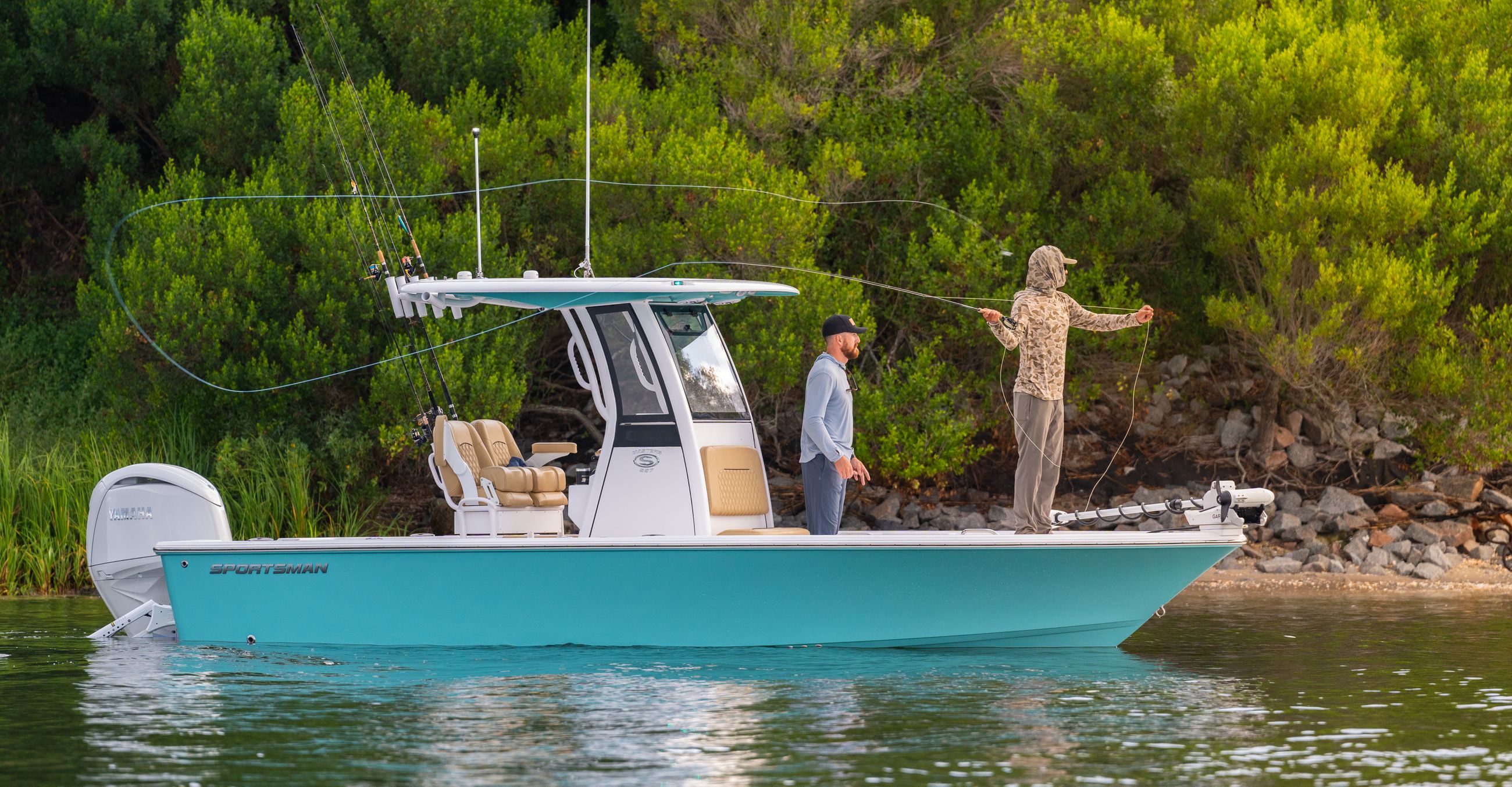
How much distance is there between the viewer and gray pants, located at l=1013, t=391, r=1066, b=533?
9.32m

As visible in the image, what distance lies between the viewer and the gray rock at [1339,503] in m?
15.5

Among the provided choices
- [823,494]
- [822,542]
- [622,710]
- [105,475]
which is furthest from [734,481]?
[105,475]

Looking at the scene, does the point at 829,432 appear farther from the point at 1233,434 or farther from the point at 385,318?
the point at 1233,434

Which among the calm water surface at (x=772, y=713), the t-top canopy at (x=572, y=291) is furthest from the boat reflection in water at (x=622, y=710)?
the t-top canopy at (x=572, y=291)

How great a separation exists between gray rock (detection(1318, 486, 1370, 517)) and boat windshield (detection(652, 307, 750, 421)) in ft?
24.8

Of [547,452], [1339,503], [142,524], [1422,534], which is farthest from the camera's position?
[1339,503]

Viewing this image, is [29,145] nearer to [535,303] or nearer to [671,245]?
[671,245]

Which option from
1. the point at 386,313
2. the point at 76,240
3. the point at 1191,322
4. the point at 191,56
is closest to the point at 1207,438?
the point at 1191,322

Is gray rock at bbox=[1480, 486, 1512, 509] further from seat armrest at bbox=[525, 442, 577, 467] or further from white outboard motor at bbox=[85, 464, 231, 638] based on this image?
white outboard motor at bbox=[85, 464, 231, 638]

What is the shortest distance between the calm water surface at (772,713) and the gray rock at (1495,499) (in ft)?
18.4

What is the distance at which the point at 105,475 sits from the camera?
520 inches

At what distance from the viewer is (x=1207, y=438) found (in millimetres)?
17172

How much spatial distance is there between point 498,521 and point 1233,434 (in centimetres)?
940

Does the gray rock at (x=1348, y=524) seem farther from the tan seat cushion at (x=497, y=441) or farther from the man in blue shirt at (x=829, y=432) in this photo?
the tan seat cushion at (x=497, y=441)
